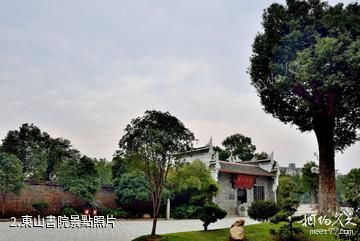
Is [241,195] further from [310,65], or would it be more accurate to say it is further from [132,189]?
[310,65]

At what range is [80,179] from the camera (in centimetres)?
2058

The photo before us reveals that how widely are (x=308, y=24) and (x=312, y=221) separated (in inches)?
242

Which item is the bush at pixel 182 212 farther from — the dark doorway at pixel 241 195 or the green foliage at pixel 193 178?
the dark doorway at pixel 241 195

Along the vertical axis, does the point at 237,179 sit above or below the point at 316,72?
below

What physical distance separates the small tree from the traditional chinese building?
11.0 meters

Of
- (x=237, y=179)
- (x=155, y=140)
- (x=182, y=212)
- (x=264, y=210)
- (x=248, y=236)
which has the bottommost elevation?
(x=182, y=212)

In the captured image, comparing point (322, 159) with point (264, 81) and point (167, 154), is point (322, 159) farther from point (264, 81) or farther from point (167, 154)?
point (167, 154)

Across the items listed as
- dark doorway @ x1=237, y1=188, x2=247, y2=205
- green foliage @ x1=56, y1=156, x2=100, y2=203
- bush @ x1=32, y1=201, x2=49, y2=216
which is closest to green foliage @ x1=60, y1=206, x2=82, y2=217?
green foliage @ x1=56, y1=156, x2=100, y2=203

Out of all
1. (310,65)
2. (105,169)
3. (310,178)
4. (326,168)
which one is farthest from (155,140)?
(105,169)

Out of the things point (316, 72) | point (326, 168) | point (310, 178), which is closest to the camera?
point (316, 72)

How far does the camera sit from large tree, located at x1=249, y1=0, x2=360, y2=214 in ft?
34.1

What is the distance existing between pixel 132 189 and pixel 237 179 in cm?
892

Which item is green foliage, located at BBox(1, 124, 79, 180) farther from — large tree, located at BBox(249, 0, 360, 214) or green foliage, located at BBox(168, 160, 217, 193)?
large tree, located at BBox(249, 0, 360, 214)

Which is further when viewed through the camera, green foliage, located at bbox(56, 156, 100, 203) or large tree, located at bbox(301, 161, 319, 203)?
large tree, located at bbox(301, 161, 319, 203)
